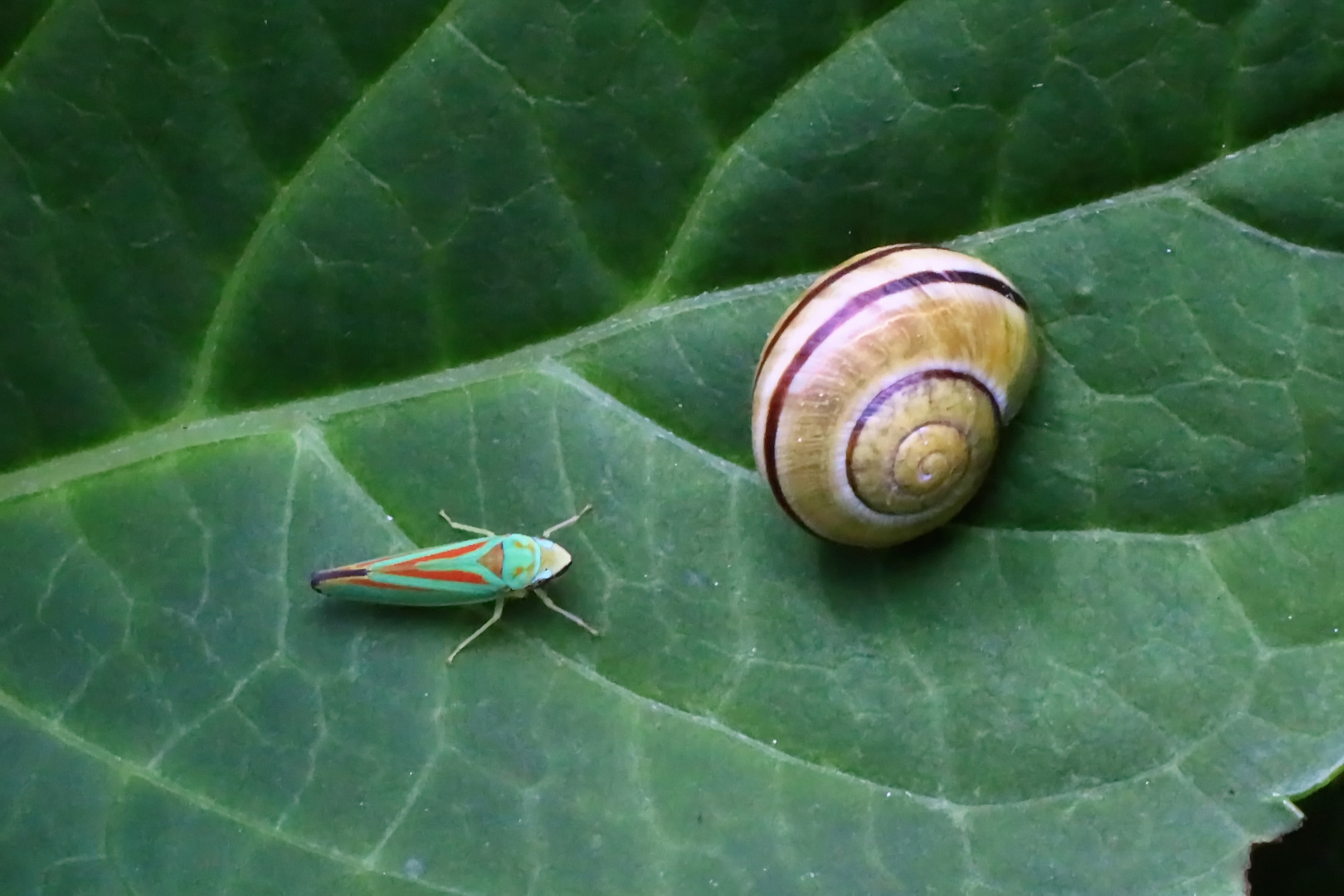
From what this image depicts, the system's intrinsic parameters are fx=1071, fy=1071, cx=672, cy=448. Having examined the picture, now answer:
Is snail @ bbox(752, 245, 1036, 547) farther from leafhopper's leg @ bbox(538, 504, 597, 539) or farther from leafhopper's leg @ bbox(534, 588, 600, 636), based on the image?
leafhopper's leg @ bbox(534, 588, 600, 636)

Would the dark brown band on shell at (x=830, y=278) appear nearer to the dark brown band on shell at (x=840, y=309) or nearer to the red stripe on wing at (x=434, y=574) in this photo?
the dark brown band on shell at (x=840, y=309)

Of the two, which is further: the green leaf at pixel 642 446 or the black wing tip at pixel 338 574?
the black wing tip at pixel 338 574

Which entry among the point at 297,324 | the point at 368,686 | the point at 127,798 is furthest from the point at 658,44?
the point at 127,798

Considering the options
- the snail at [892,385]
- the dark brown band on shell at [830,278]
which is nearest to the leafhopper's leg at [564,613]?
the snail at [892,385]

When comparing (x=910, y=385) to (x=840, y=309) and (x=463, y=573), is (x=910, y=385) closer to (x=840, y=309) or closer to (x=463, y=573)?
(x=840, y=309)

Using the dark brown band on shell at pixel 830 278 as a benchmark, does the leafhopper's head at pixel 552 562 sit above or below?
below

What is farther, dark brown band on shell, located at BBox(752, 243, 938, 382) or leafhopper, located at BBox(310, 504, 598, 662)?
leafhopper, located at BBox(310, 504, 598, 662)

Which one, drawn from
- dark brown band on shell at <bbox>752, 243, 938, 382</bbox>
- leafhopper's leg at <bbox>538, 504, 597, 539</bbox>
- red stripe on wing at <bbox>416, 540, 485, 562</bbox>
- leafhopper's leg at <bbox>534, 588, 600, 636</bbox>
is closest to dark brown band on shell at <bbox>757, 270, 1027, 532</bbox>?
dark brown band on shell at <bbox>752, 243, 938, 382</bbox>
